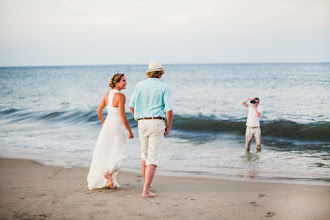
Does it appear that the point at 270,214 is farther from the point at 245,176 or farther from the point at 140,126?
the point at 245,176

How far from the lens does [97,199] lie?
4.35m

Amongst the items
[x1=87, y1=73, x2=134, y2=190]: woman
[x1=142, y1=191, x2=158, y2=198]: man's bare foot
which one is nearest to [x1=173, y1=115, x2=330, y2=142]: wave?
[x1=142, y1=191, x2=158, y2=198]: man's bare foot

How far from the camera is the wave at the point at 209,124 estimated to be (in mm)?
12395

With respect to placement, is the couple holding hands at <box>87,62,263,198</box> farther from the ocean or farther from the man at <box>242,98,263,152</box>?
the man at <box>242,98,263,152</box>

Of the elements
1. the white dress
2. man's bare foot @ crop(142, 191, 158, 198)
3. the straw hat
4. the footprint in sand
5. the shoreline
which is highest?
the straw hat

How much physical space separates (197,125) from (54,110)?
9.62 meters

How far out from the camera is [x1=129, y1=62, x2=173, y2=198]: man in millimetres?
4398

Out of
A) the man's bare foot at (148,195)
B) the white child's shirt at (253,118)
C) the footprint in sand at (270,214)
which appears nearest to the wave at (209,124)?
the white child's shirt at (253,118)

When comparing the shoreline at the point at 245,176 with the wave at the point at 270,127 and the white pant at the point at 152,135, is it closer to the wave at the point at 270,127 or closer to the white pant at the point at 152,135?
the white pant at the point at 152,135

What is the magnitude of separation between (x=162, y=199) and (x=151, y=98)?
143 centimetres

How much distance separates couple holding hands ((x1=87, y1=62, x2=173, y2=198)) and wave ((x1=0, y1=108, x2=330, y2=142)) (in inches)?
346

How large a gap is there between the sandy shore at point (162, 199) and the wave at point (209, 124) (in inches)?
295

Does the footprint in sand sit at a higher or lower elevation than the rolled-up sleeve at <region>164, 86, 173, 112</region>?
lower

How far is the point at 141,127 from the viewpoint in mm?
4488
